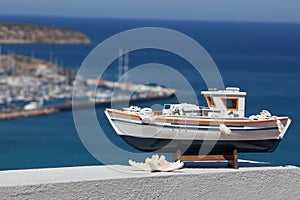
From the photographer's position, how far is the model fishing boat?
11.7ft

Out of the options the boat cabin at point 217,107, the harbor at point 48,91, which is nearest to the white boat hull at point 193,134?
the boat cabin at point 217,107

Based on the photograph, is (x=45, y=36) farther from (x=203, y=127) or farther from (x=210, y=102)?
(x=203, y=127)

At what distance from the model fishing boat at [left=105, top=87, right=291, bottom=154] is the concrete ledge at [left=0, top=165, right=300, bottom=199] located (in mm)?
120

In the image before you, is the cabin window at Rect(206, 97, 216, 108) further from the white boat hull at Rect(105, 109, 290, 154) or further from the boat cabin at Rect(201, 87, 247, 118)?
the white boat hull at Rect(105, 109, 290, 154)

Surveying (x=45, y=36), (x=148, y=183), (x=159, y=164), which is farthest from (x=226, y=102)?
(x=45, y=36)

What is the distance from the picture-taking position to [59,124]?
29.0m

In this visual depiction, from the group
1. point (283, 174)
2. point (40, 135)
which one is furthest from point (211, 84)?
point (40, 135)

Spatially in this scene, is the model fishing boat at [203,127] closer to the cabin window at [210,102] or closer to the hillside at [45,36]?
the cabin window at [210,102]

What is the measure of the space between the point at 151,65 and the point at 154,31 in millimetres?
159

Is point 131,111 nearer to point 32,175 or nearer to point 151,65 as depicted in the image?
point 151,65

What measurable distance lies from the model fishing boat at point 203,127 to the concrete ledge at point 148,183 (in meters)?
0.12

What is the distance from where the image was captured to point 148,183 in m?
3.46

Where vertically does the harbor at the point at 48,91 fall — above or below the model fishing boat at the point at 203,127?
below

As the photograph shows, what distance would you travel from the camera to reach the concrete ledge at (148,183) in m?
3.27
